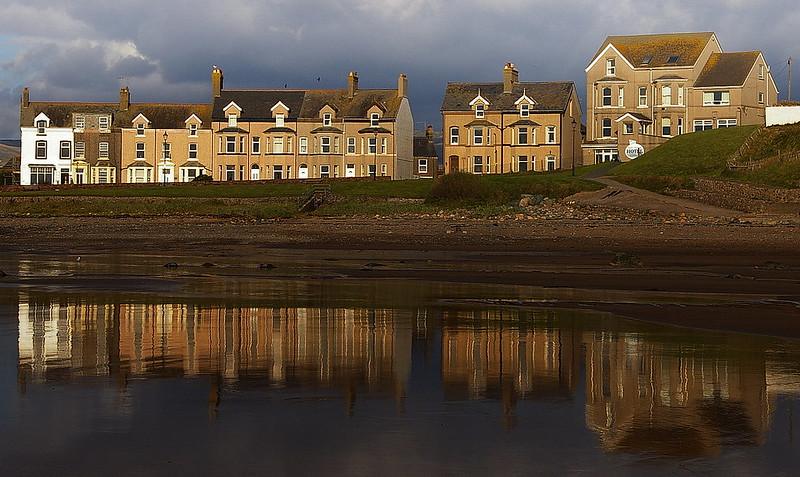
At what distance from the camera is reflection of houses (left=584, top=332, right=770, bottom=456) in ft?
33.8

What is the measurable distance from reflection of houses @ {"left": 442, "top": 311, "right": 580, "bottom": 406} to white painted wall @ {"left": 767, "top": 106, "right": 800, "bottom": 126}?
5541 centimetres

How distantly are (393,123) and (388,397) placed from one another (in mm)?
A: 85290

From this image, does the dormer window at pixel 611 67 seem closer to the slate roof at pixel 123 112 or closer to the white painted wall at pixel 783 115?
the white painted wall at pixel 783 115

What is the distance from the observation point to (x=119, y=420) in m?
10.9

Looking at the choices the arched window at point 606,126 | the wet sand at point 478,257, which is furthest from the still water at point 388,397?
the arched window at point 606,126

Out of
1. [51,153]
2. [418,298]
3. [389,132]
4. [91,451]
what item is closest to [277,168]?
[389,132]

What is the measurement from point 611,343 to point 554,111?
3032 inches

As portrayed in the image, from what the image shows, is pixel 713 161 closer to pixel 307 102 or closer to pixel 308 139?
pixel 308 139

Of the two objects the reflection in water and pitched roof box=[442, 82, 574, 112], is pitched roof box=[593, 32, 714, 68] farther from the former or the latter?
the reflection in water

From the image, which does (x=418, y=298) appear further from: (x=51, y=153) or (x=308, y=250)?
(x=51, y=153)

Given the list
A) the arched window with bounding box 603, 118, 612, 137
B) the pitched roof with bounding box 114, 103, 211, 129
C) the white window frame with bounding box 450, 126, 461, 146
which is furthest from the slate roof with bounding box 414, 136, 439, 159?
the arched window with bounding box 603, 118, 612, 137

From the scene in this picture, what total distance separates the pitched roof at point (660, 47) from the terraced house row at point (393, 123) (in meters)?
0.11

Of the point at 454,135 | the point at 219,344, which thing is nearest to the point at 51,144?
the point at 454,135

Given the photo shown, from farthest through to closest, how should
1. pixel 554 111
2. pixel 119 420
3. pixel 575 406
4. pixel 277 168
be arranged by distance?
1. pixel 277 168
2. pixel 554 111
3. pixel 575 406
4. pixel 119 420
